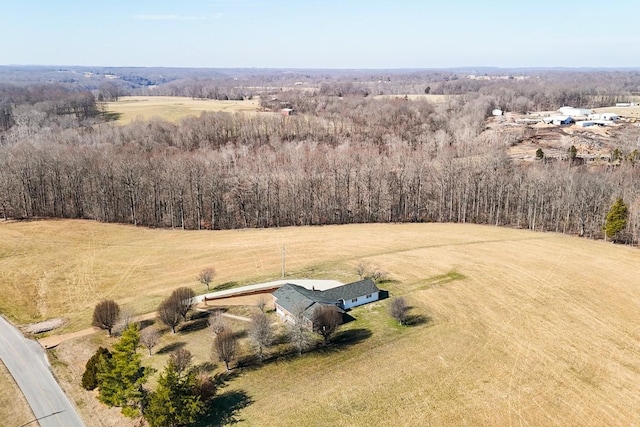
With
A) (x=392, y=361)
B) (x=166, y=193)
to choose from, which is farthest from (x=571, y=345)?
(x=166, y=193)

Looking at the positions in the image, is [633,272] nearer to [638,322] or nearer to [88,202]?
[638,322]

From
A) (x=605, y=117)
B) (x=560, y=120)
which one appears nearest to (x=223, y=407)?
(x=560, y=120)

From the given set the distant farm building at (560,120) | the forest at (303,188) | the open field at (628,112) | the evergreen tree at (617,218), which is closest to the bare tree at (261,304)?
the forest at (303,188)

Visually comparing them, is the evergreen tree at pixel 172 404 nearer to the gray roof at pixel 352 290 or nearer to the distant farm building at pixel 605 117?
the gray roof at pixel 352 290

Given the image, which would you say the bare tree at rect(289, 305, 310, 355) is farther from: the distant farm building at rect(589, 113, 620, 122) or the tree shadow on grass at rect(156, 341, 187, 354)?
the distant farm building at rect(589, 113, 620, 122)

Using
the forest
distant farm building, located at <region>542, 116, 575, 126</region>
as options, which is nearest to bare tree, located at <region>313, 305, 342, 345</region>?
the forest
